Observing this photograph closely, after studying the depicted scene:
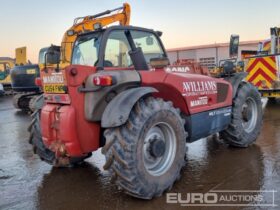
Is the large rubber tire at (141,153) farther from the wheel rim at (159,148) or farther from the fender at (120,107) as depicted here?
the fender at (120,107)

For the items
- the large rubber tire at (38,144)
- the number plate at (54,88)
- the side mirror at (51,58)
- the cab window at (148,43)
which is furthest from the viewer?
the side mirror at (51,58)

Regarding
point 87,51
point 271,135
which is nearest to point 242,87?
point 271,135

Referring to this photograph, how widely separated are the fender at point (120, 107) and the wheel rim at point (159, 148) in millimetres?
446

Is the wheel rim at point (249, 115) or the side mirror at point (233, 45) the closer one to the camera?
the wheel rim at point (249, 115)

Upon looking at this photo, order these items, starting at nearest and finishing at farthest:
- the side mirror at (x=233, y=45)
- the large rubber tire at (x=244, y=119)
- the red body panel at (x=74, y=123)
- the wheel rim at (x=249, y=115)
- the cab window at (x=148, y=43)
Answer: the red body panel at (x=74, y=123) → the cab window at (x=148, y=43) → the large rubber tire at (x=244, y=119) → the wheel rim at (x=249, y=115) → the side mirror at (x=233, y=45)

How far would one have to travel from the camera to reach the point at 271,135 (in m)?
6.45

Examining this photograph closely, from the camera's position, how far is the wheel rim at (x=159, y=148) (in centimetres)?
375

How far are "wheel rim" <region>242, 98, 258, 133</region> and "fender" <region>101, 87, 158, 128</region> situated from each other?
2706mm

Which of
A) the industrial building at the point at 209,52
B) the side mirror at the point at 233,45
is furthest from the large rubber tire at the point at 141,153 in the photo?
the industrial building at the point at 209,52

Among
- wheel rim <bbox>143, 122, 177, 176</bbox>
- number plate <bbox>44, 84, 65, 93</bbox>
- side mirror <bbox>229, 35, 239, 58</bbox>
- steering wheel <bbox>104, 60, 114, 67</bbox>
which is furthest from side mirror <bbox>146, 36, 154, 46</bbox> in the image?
side mirror <bbox>229, 35, 239, 58</bbox>

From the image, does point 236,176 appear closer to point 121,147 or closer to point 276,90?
point 121,147

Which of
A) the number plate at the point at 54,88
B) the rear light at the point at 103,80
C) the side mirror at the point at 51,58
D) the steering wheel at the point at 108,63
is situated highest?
the side mirror at the point at 51,58

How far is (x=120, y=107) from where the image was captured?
3.40 meters

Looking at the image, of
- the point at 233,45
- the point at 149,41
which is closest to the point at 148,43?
the point at 149,41
